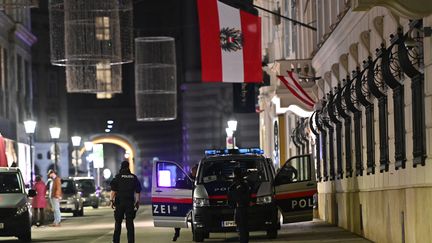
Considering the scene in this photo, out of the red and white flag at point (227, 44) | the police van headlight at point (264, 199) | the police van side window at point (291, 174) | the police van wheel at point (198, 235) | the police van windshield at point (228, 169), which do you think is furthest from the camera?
the red and white flag at point (227, 44)

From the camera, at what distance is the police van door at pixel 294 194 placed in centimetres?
2838

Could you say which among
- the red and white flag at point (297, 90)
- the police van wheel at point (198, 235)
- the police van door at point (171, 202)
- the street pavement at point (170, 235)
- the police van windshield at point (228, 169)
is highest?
the red and white flag at point (297, 90)

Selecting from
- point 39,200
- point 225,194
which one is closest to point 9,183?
point 225,194

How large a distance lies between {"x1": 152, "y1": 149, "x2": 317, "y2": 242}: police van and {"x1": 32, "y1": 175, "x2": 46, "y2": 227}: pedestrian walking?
1210 cm

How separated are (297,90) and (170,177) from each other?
11181 mm

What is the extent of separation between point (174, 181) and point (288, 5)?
2208cm

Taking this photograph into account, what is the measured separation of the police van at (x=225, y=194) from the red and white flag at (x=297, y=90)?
9.00 m

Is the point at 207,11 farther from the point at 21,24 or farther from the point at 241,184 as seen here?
the point at 21,24

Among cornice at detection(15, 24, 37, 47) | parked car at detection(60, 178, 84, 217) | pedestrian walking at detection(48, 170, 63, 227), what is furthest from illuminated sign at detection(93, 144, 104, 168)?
pedestrian walking at detection(48, 170, 63, 227)

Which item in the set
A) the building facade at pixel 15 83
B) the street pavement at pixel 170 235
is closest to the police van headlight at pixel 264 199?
the street pavement at pixel 170 235

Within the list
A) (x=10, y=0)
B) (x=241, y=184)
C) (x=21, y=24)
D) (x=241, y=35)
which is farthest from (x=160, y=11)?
(x=241, y=184)

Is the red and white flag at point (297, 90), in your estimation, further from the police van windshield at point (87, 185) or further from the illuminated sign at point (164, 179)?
the police van windshield at point (87, 185)

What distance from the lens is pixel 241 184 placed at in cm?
2288

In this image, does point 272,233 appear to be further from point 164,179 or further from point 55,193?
point 55,193
